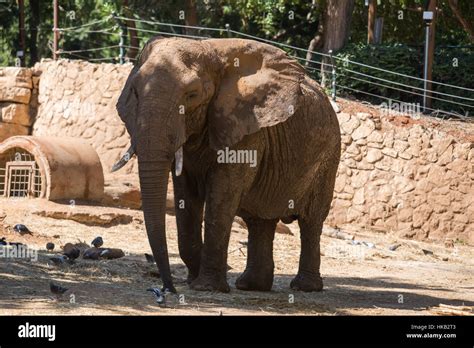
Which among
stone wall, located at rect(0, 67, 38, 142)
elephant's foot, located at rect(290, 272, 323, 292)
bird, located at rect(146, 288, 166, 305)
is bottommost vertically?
elephant's foot, located at rect(290, 272, 323, 292)

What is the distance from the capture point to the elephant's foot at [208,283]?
11469mm

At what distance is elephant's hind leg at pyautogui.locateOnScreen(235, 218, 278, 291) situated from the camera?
41.2ft

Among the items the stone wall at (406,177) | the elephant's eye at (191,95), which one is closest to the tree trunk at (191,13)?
the stone wall at (406,177)

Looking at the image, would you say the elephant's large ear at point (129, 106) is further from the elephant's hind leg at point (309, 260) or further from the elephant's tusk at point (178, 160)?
the elephant's hind leg at point (309, 260)

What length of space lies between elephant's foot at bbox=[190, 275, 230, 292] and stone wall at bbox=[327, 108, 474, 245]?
32.0 feet

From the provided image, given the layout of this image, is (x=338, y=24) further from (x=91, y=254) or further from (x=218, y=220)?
(x=218, y=220)

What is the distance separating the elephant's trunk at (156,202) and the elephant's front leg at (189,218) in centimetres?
111

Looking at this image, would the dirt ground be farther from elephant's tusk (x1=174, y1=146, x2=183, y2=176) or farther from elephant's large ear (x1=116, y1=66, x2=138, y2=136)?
elephant's large ear (x1=116, y1=66, x2=138, y2=136)

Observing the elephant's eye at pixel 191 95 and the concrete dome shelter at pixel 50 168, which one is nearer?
the elephant's eye at pixel 191 95

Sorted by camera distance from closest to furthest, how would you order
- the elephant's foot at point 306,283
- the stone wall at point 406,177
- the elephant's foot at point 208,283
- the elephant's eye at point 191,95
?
the elephant's eye at point 191,95 < the elephant's foot at point 208,283 < the elephant's foot at point 306,283 < the stone wall at point 406,177

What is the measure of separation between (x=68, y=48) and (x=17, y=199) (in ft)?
62.3

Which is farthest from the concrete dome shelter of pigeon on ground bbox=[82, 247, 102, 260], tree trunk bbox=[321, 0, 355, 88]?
tree trunk bbox=[321, 0, 355, 88]

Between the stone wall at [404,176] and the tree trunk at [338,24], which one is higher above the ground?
the tree trunk at [338,24]
